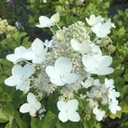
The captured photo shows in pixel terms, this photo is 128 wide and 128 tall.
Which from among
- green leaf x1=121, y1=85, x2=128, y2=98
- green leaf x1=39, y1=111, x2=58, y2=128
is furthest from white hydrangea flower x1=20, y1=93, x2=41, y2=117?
green leaf x1=121, y1=85, x2=128, y2=98

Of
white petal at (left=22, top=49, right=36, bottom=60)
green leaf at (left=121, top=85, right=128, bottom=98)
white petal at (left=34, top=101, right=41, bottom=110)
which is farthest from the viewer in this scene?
green leaf at (left=121, top=85, right=128, bottom=98)

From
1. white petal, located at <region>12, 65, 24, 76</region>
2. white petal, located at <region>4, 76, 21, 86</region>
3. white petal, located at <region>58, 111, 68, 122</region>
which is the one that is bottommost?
white petal, located at <region>58, 111, 68, 122</region>

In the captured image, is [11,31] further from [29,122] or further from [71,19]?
[29,122]

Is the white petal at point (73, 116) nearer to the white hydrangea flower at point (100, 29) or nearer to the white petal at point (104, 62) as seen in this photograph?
the white petal at point (104, 62)

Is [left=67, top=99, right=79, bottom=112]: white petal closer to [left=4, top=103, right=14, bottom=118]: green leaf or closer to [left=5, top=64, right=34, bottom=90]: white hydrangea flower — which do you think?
[left=5, top=64, right=34, bottom=90]: white hydrangea flower

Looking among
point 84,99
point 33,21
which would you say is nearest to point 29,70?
point 84,99

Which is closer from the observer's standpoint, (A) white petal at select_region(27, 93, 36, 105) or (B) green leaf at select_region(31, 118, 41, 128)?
(A) white petal at select_region(27, 93, 36, 105)

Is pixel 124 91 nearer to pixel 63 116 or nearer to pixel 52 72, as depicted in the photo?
pixel 63 116
